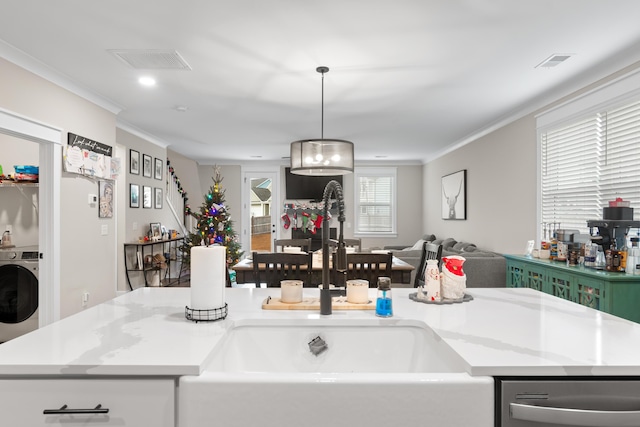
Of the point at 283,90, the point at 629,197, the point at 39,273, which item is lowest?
the point at 39,273

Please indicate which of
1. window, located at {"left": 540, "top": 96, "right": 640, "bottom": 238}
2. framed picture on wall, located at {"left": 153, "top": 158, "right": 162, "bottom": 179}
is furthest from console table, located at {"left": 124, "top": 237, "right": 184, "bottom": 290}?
window, located at {"left": 540, "top": 96, "right": 640, "bottom": 238}

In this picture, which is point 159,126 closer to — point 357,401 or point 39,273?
point 39,273

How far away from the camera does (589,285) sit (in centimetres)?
276

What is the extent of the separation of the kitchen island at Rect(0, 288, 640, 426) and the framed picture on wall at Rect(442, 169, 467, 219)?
16.6 ft

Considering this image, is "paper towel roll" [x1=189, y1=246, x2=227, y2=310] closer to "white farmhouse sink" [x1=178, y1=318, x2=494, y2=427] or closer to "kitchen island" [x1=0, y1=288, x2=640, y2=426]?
"kitchen island" [x1=0, y1=288, x2=640, y2=426]

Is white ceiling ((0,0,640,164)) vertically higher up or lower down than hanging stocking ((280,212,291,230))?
higher up

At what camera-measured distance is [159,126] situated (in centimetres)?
560

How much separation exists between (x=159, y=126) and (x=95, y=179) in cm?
156

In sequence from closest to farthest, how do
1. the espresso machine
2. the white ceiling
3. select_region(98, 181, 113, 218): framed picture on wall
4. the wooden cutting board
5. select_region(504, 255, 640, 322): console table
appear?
1. the wooden cutting board
2. the white ceiling
3. select_region(504, 255, 640, 322): console table
4. the espresso machine
5. select_region(98, 181, 113, 218): framed picture on wall

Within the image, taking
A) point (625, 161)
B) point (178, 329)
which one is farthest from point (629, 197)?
point (178, 329)

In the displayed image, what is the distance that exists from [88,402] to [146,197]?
5.81 m

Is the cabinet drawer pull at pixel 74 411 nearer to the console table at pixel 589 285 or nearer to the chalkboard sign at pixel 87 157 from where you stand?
the console table at pixel 589 285

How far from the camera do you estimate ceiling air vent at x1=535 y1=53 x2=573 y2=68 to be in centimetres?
307

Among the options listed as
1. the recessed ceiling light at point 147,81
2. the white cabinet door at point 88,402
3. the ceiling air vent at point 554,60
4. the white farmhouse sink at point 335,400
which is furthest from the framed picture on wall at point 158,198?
the white farmhouse sink at point 335,400
